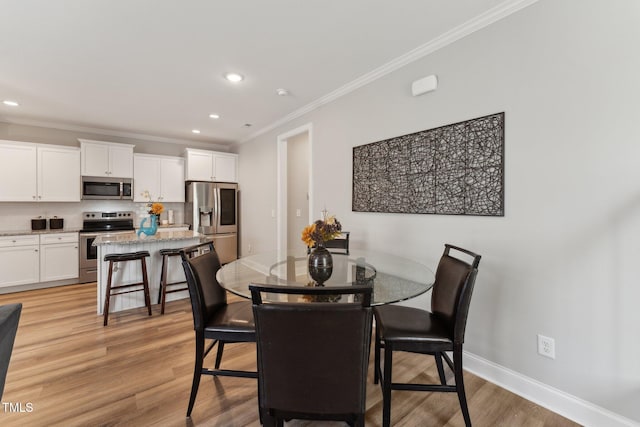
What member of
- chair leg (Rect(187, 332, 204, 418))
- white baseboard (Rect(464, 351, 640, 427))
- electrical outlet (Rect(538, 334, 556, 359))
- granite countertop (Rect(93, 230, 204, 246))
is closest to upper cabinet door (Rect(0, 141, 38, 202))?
granite countertop (Rect(93, 230, 204, 246))

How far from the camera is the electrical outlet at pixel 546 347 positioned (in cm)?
171

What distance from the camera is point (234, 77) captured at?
2.85 meters

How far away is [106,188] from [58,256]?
1.21 m

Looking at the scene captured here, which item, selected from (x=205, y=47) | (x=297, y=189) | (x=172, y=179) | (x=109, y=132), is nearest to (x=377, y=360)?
(x=205, y=47)

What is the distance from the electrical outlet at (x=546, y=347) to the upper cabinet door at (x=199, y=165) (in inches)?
209

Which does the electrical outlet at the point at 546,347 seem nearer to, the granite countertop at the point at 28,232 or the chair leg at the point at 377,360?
the chair leg at the point at 377,360

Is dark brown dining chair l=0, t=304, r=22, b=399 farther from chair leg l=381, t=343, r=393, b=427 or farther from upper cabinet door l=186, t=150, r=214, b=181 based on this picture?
upper cabinet door l=186, t=150, r=214, b=181

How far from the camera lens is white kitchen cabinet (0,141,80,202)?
400 centimetres

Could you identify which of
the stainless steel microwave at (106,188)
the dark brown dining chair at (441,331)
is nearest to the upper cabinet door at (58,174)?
the stainless steel microwave at (106,188)

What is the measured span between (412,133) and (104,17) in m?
2.47

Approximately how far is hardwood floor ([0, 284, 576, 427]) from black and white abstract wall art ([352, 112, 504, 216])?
4.06 feet

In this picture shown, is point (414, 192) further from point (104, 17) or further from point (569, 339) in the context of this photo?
point (104, 17)

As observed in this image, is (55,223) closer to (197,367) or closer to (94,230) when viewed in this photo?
(94,230)

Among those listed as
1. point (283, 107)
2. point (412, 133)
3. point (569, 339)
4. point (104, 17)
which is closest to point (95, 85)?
point (104, 17)
